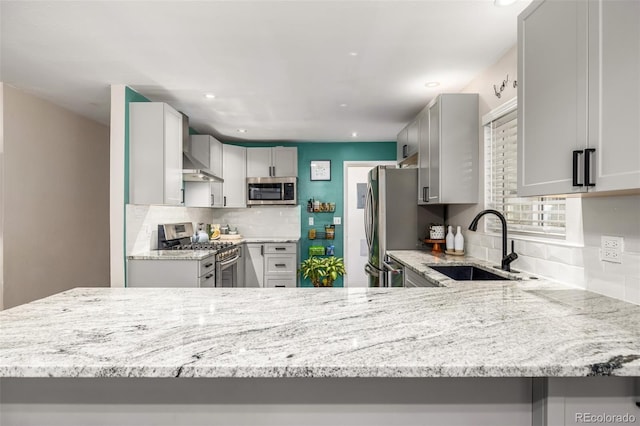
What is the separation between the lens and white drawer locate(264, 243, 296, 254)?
17.6ft

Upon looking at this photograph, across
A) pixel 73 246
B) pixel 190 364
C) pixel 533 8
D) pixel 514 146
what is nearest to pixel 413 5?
pixel 533 8

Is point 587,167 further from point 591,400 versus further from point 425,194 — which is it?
point 425,194

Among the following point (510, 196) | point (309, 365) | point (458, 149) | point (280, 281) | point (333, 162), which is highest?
point (333, 162)

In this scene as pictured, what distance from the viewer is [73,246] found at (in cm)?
428

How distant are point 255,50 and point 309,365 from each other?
233 centimetres

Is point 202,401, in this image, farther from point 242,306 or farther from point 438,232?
point 438,232

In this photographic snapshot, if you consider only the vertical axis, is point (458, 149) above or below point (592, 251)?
above

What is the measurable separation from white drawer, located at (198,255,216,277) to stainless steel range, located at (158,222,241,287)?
65 millimetres

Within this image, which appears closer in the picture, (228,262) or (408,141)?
(408,141)

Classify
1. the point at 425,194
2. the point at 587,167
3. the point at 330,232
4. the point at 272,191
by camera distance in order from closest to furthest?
the point at 587,167 → the point at 425,194 → the point at 272,191 → the point at 330,232

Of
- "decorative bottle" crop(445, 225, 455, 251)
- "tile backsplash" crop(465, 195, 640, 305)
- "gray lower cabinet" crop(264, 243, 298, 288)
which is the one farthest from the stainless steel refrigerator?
"gray lower cabinet" crop(264, 243, 298, 288)

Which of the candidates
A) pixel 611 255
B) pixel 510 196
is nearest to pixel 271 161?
pixel 510 196

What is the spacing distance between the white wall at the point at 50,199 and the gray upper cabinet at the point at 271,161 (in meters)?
1.91
